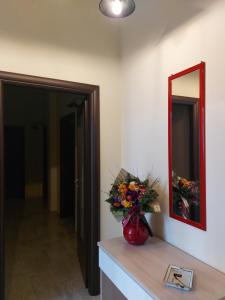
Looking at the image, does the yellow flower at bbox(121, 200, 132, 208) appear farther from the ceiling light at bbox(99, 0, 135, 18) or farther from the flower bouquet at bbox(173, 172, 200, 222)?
the ceiling light at bbox(99, 0, 135, 18)

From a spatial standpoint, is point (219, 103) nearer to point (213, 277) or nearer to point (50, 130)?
point (213, 277)

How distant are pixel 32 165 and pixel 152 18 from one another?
570 cm

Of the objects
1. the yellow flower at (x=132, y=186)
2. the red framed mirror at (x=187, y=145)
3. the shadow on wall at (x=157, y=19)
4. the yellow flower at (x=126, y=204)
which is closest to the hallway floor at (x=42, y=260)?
the yellow flower at (x=126, y=204)

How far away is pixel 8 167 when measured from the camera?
659cm

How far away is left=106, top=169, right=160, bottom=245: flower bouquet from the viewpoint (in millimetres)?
1794

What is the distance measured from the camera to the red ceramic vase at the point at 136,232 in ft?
5.91

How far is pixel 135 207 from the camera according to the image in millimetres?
1800

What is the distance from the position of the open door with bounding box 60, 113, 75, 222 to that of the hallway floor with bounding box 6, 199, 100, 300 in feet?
1.04

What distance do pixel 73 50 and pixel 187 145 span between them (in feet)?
4.76

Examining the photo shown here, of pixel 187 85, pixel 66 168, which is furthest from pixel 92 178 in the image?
pixel 66 168

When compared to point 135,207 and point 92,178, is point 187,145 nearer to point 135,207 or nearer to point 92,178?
point 135,207

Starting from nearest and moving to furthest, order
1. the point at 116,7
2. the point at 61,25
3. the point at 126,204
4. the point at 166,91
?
the point at 116,7
the point at 126,204
the point at 166,91
the point at 61,25

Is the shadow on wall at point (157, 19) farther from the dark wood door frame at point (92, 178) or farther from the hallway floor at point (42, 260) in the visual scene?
the hallway floor at point (42, 260)

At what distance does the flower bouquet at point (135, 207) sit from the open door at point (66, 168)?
3031 millimetres
